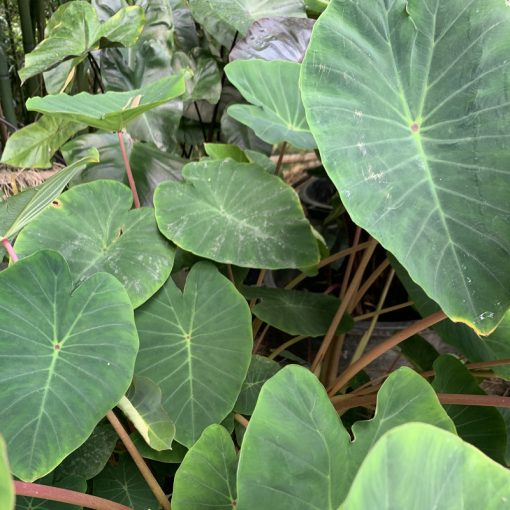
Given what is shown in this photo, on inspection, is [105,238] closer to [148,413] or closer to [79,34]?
[148,413]

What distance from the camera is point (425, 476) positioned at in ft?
1.22

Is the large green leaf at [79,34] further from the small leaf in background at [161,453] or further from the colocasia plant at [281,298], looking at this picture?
the small leaf in background at [161,453]

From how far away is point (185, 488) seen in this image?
0.61 meters

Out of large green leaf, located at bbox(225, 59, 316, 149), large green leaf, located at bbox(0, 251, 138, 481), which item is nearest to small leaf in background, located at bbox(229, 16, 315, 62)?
large green leaf, located at bbox(225, 59, 316, 149)

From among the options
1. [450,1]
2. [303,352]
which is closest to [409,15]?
[450,1]

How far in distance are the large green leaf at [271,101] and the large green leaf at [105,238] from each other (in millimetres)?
268

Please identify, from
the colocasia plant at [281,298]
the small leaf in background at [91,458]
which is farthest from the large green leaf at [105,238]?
the small leaf in background at [91,458]

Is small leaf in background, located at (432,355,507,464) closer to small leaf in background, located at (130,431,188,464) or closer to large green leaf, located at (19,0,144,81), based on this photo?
small leaf in background, located at (130,431,188,464)

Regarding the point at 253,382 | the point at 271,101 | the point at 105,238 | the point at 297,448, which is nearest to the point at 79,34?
the point at 271,101

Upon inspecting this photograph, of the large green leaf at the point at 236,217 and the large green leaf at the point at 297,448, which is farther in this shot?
the large green leaf at the point at 236,217

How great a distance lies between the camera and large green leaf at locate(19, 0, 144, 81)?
123cm

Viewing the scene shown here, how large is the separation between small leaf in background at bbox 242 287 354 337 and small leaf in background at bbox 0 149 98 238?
1.29 ft

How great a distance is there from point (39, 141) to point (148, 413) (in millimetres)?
903

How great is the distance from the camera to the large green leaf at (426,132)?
2.04 feet
